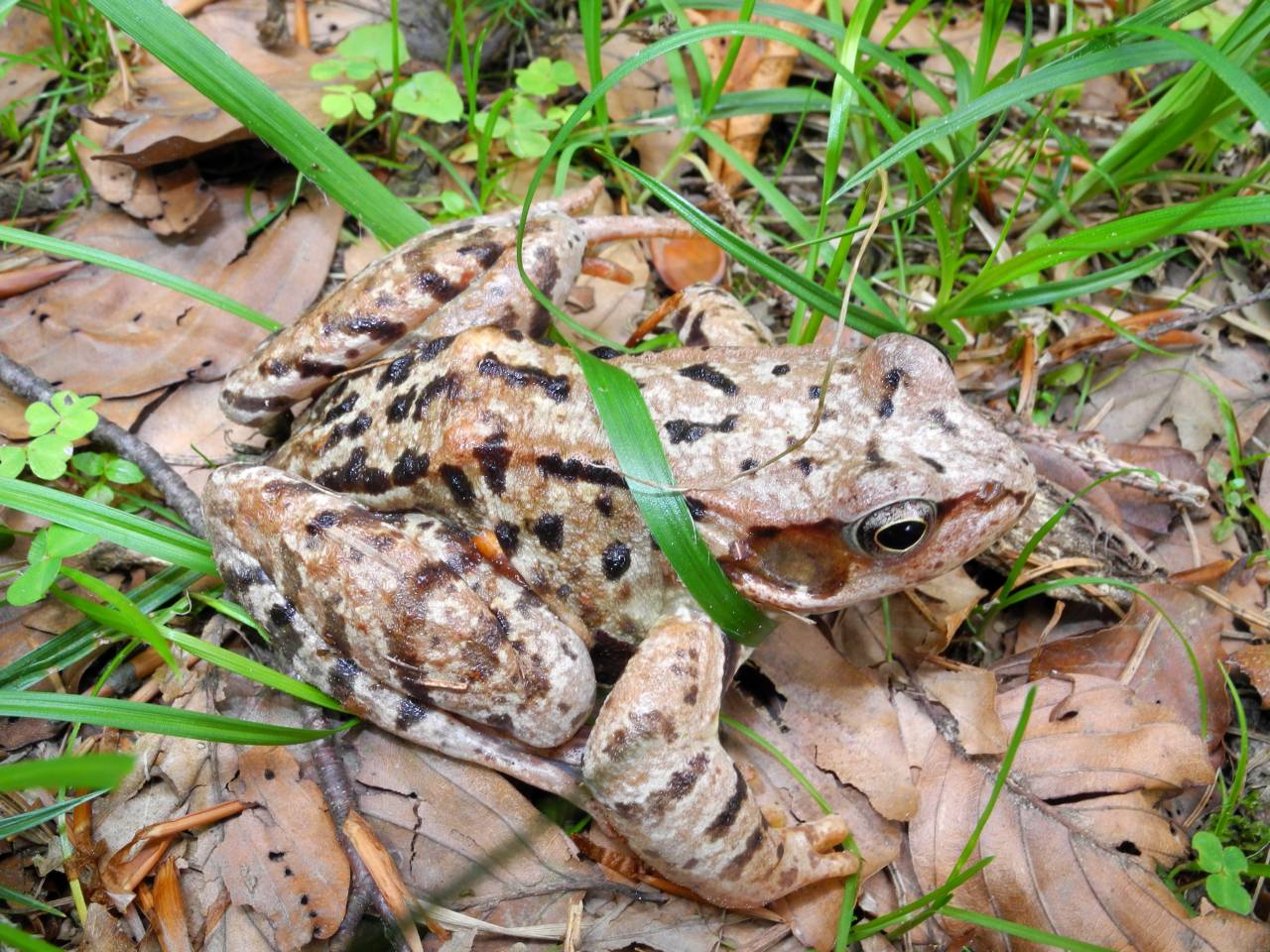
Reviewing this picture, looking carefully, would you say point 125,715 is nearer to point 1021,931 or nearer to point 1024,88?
point 1021,931

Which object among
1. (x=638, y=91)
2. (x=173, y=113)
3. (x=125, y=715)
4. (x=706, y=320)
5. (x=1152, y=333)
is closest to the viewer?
(x=125, y=715)

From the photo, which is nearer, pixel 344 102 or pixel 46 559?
pixel 46 559

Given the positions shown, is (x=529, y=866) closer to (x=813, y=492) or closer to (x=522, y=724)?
(x=522, y=724)

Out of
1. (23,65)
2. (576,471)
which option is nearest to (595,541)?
(576,471)

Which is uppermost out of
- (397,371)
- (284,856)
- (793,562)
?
(397,371)

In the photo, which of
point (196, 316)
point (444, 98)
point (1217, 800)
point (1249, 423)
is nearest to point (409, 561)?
point (196, 316)

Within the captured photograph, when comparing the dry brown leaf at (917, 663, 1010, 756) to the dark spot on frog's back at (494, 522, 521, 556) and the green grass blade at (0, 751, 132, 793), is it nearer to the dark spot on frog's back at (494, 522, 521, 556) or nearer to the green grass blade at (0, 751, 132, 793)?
the dark spot on frog's back at (494, 522, 521, 556)
